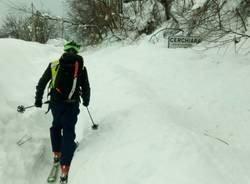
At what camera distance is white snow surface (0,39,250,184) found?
494 cm

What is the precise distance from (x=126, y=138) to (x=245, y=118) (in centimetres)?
Result: 277

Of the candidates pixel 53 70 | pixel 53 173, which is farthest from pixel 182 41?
pixel 53 173

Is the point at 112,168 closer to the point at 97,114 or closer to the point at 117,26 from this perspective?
the point at 97,114

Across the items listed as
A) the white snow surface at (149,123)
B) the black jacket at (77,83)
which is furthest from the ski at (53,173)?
the black jacket at (77,83)

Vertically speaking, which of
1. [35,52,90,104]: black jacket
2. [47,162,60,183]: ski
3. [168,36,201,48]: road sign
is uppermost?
[168,36,201,48]: road sign

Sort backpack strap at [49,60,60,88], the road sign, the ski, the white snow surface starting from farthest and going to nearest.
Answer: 1. the road sign
2. backpack strap at [49,60,60,88]
3. the ski
4. the white snow surface

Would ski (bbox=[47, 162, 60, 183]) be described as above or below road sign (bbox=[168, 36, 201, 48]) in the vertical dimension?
below

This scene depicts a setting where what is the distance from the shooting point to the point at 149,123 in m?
6.31

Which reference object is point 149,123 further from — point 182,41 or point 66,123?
point 182,41

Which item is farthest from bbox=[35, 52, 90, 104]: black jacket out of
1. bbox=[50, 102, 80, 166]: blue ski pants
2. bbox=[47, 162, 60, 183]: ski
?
bbox=[47, 162, 60, 183]: ski

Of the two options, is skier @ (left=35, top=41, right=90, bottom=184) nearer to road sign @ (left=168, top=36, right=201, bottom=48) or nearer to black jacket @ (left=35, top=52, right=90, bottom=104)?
black jacket @ (left=35, top=52, right=90, bottom=104)

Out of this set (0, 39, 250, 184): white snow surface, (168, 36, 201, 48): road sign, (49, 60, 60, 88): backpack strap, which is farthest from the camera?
(168, 36, 201, 48): road sign

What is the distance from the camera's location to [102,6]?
2258cm

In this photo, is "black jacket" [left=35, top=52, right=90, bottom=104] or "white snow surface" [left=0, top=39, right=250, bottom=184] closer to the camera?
"white snow surface" [left=0, top=39, right=250, bottom=184]
